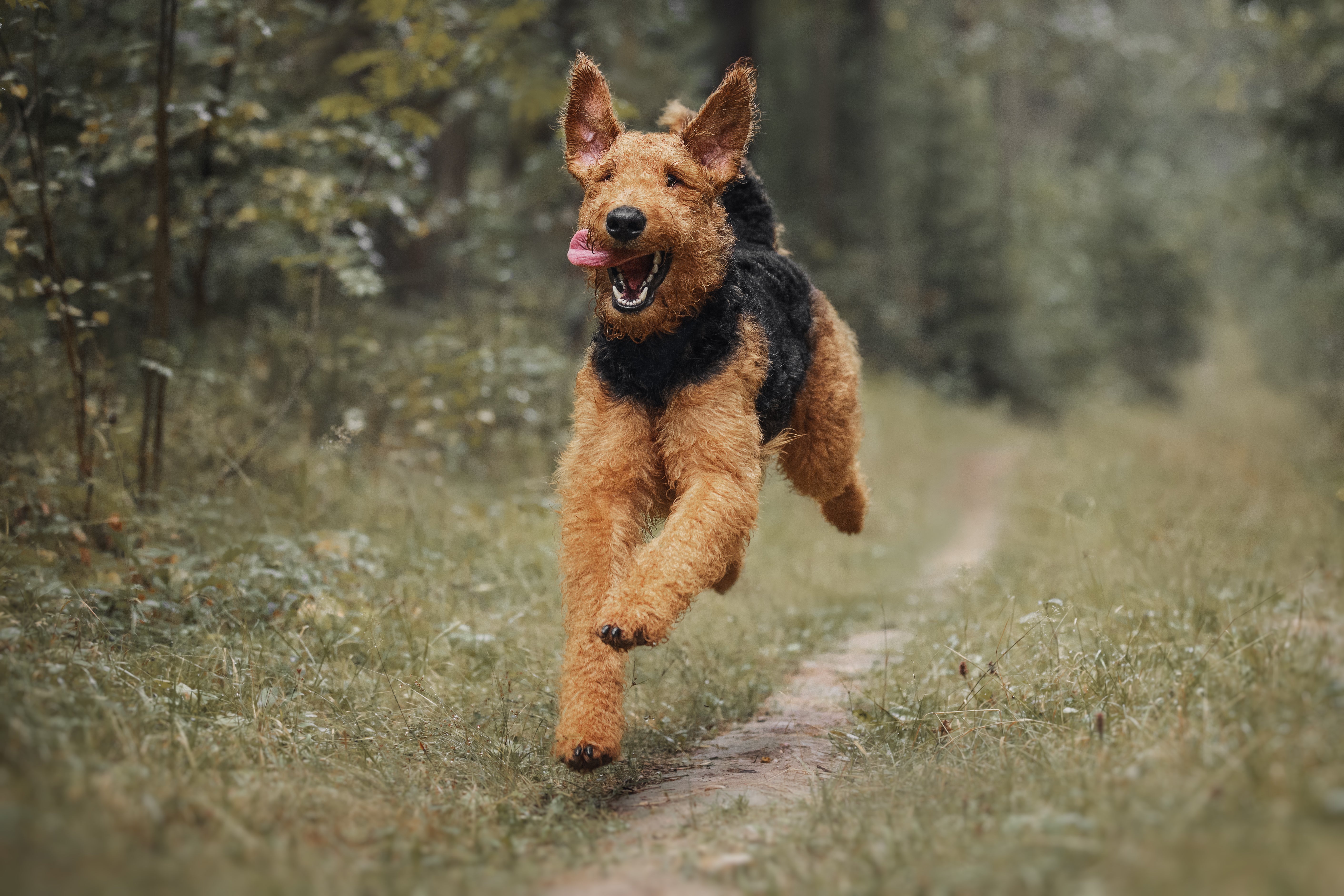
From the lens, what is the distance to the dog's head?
337 centimetres

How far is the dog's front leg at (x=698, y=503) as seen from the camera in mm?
3078

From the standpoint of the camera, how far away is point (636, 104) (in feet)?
32.8

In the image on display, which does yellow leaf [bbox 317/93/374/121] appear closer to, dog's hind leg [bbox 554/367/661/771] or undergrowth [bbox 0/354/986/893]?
undergrowth [bbox 0/354/986/893]

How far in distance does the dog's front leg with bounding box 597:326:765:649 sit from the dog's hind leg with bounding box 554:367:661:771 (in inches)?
3.4

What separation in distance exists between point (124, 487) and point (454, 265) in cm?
851

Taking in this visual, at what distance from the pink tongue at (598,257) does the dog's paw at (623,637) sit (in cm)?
122

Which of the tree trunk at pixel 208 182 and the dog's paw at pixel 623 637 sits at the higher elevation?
the tree trunk at pixel 208 182

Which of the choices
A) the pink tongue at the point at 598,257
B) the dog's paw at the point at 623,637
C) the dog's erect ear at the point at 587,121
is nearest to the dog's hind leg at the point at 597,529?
the dog's paw at the point at 623,637

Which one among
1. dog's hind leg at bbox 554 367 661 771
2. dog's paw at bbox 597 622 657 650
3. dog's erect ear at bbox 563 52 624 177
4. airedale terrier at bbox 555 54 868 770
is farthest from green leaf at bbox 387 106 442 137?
dog's paw at bbox 597 622 657 650

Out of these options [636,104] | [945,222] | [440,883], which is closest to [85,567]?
[440,883]

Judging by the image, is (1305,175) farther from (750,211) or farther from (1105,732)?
(1105,732)

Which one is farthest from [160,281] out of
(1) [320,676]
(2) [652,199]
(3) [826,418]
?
(3) [826,418]

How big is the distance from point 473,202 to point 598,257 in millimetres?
5175

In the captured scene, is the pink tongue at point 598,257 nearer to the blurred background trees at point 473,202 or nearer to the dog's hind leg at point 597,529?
the dog's hind leg at point 597,529
